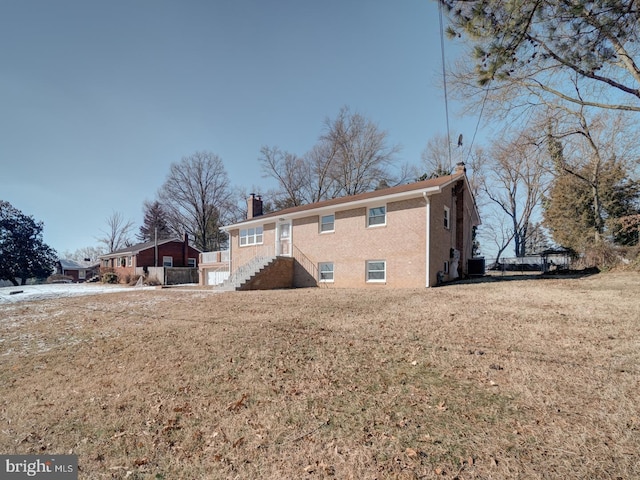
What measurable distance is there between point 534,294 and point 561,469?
8984 mm

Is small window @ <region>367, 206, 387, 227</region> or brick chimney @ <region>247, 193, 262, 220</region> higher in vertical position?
brick chimney @ <region>247, 193, 262, 220</region>

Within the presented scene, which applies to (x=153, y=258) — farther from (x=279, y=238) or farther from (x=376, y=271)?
(x=376, y=271)

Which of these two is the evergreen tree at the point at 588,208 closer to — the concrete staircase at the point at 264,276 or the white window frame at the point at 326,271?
the white window frame at the point at 326,271

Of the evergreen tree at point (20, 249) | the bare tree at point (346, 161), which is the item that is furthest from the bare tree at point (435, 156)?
the evergreen tree at point (20, 249)

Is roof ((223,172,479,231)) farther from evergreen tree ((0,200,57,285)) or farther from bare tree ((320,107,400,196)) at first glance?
evergreen tree ((0,200,57,285))

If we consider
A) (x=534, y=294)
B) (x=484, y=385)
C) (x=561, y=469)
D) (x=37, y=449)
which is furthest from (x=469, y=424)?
(x=534, y=294)

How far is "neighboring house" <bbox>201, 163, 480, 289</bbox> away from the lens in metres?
13.9

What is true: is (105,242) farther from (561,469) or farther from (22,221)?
(561,469)

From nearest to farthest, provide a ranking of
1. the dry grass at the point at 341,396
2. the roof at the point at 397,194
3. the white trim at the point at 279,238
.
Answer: the dry grass at the point at 341,396 → the roof at the point at 397,194 → the white trim at the point at 279,238

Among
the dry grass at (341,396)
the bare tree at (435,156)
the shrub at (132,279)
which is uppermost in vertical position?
the bare tree at (435,156)

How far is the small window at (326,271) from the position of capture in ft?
55.2

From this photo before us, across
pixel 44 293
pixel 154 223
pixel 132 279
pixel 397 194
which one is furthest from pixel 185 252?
pixel 397 194

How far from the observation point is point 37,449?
323cm

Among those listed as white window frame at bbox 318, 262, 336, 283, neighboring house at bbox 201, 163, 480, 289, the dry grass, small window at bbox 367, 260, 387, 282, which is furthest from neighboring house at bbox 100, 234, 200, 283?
the dry grass
